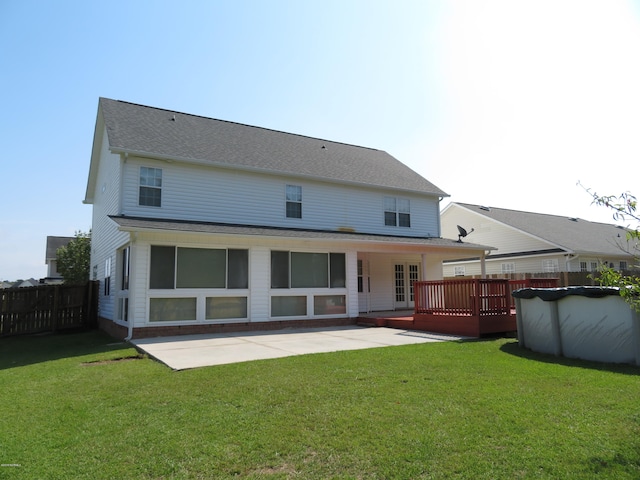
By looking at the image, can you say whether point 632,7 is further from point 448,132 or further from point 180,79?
point 180,79

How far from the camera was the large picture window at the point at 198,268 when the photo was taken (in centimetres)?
1124

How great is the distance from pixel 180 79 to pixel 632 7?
1120 cm

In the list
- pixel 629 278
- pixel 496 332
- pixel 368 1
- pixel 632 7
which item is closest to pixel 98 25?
pixel 368 1

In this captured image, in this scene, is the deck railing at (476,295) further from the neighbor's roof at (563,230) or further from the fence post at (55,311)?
the neighbor's roof at (563,230)

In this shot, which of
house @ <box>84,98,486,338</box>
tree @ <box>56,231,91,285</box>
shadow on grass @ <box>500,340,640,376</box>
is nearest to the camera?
shadow on grass @ <box>500,340,640,376</box>

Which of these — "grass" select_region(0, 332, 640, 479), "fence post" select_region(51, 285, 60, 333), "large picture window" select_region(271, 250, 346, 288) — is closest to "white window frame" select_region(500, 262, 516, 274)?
"large picture window" select_region(271, 250, 346, 288)

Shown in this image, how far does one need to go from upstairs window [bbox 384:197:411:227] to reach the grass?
35.2ft

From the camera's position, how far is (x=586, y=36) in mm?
6746

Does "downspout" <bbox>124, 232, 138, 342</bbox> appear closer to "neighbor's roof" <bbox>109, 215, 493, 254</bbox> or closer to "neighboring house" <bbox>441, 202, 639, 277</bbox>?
"neighbor's roof" <bbox>109, 215, 493, 254</bbox>

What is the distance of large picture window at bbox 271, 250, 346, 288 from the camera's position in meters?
13.0

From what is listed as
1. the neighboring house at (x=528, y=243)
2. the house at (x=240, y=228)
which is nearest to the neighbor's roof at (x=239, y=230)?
the house at (x=240, y=228)

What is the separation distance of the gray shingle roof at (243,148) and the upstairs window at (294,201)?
2.01 ft

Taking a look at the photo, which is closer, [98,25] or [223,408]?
[223,408]

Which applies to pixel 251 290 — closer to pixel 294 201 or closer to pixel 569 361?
pixel 294 201
